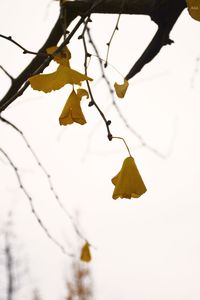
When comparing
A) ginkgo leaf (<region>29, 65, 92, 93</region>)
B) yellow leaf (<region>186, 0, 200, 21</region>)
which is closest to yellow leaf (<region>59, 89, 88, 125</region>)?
ginkgo leaf (<region>29, 65, 92, 93</region>)

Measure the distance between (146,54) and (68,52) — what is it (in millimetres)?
324

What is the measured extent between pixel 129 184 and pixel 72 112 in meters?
0.18

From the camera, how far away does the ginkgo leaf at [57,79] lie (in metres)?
0.65

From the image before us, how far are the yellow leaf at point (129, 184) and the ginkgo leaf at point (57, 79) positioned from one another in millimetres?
215

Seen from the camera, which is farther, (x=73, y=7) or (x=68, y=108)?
(x=73, y=7)

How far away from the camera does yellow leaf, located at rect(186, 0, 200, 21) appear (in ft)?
2.42

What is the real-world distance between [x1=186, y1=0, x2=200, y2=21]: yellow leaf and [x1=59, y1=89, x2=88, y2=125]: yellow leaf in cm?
27

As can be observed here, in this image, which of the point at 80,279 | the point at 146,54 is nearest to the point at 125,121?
the point at 146,54

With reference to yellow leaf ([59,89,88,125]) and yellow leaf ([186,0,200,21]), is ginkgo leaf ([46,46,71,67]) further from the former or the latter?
yellow leaf ([186,0,200,21])

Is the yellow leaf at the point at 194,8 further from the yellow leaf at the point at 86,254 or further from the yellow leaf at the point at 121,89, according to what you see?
the yellow leaf at the point at 86,254

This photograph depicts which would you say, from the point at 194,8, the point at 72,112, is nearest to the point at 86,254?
the point at 72,112

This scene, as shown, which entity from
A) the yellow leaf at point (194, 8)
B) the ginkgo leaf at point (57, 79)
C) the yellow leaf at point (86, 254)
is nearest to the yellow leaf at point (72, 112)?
the ginkgo leaf at point (57, 79)

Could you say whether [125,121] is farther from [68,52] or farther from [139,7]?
[68,52]

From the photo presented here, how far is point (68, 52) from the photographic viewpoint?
0.75 meters
